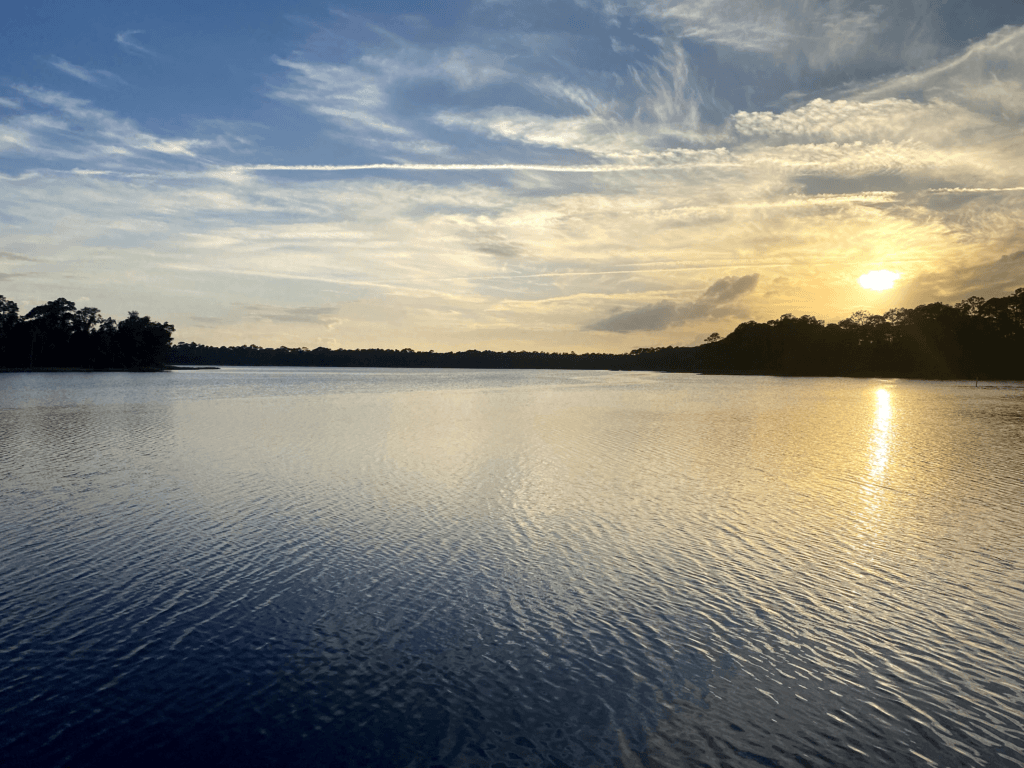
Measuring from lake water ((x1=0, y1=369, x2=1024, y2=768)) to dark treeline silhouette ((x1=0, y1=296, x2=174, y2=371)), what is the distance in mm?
166108

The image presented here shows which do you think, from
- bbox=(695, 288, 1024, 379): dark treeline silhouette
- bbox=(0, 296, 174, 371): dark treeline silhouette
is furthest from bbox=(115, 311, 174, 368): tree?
bbox=(695, 288, 1024, 379): dark treeline silhouette

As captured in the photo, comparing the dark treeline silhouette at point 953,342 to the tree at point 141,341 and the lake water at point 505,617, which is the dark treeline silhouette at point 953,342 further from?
the tree at point 141,341

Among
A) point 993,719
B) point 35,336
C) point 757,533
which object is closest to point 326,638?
point 993,719

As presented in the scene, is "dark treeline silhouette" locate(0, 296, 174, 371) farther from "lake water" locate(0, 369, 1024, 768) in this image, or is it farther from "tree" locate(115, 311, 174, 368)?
"lake water" locate(0, 369, 1024, 768)

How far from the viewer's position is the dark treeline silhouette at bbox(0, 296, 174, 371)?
158 metres

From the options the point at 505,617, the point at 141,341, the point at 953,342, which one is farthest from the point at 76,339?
the point at 953,342

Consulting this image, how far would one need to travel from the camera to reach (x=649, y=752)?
312 inches

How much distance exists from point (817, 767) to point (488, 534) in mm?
10855

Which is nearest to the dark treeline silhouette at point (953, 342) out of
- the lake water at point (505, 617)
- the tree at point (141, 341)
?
the lake water at point (505, 617)

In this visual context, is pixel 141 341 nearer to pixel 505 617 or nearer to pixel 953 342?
pixel 505 617

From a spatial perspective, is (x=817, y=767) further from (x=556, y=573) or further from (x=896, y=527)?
(x=896, y=527)

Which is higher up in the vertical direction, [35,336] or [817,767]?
[35,336]

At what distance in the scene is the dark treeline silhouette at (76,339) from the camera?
15850 centimetres

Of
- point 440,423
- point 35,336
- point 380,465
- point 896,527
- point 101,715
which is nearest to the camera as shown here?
point 101,715
